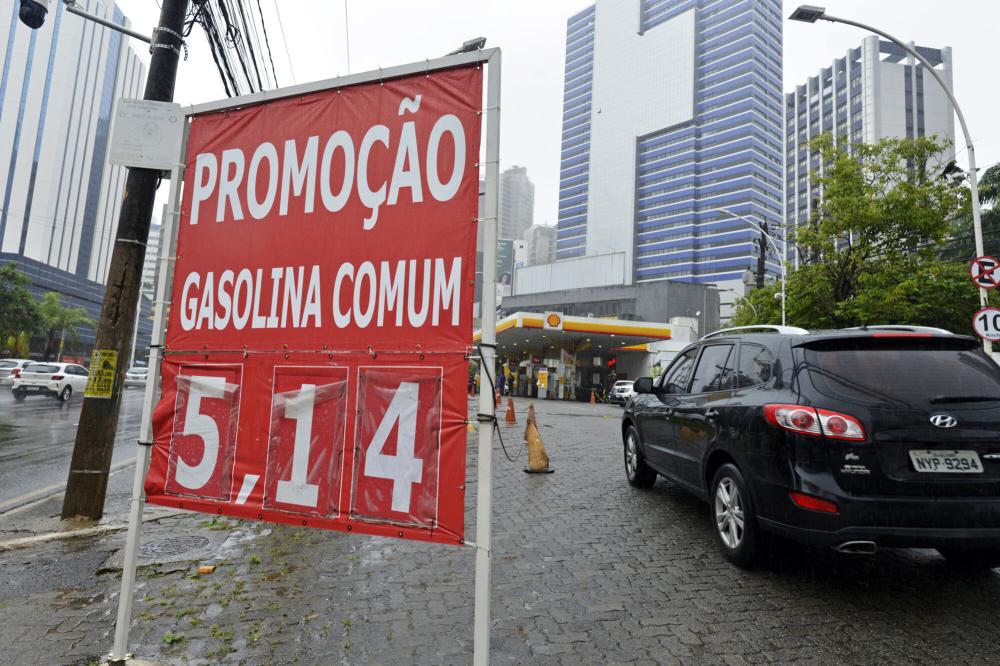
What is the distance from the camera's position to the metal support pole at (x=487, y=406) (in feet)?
7.50

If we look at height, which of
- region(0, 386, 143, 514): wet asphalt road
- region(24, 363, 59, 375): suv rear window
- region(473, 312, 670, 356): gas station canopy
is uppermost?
region(473, 312, 670, 356): gas station canopy

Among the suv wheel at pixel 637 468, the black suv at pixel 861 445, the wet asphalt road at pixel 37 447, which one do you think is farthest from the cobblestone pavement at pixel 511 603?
the wet asphalt road at pixel 37 447

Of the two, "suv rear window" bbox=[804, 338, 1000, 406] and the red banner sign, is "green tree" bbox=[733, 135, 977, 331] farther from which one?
the red banner sign

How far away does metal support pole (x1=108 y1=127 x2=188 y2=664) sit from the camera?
2.69 m

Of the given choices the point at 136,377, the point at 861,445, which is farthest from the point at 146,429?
the point at 136,377

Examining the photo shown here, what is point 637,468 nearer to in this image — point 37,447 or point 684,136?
point 37,447

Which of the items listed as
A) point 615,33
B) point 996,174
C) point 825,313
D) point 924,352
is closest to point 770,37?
point 615,33

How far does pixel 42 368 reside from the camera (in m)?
22.4

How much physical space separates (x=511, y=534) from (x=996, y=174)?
41.7 metres

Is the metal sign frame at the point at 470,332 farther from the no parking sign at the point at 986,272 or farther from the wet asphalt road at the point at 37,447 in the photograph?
the no parking sign at the point at 986,272

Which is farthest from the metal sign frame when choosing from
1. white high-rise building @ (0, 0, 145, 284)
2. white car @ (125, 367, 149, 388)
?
white high-rise building @ (0, 0, 145, 284)

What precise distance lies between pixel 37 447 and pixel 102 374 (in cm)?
708

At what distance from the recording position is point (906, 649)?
2848 millimetres

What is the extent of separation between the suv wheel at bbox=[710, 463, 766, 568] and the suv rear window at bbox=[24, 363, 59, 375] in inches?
1050
